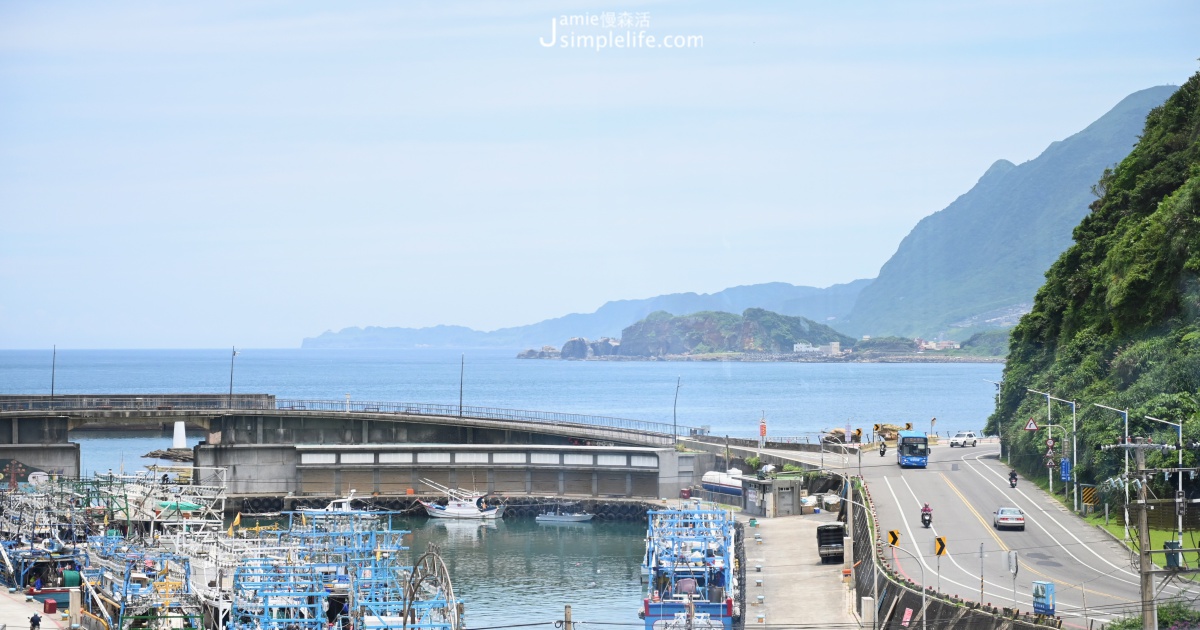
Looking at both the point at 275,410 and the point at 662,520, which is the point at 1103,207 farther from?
the point at 275,410

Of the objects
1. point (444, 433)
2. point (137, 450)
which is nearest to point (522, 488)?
point (444, 433)

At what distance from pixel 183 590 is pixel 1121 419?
47.3 metres

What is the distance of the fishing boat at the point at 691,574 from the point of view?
55438 millimetres

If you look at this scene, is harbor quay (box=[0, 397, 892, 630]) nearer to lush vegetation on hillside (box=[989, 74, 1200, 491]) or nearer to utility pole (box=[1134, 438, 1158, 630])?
lush vegetation on hillside (box=[989, 74, 1200, 491])

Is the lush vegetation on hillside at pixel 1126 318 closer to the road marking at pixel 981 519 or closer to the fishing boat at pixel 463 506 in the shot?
the road marking at pixel 981 519

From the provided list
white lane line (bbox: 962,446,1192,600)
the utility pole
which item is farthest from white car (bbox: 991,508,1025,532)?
the utility pole

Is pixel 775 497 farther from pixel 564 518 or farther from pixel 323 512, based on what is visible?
pixel 323 512

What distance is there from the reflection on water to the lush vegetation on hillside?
27.0 m

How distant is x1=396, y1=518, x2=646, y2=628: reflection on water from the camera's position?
220 feet

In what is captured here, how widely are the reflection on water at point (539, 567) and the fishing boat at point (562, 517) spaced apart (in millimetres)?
784

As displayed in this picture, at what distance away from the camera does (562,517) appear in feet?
325

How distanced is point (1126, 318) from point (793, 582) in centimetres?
3427

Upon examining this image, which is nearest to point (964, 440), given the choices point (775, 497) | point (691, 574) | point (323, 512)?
point (775, 497)

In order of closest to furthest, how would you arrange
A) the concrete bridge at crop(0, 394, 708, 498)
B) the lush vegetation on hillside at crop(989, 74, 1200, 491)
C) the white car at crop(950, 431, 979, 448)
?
the lush vegetation on hillside at crop(989, 74, 1200, 491), the concrete bridge at crop(0, 394, 708, 498), the white car at crop(950, 431, 979, 448)
